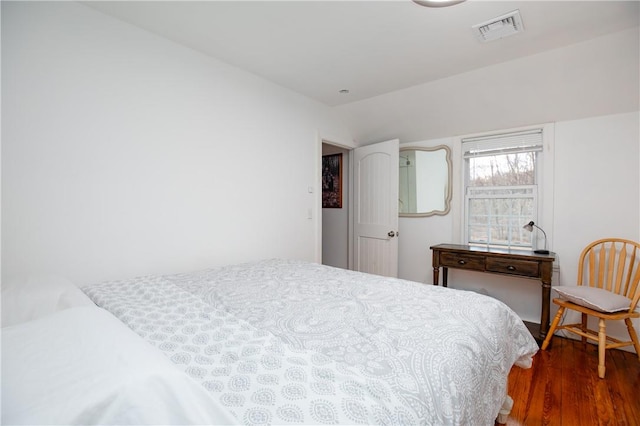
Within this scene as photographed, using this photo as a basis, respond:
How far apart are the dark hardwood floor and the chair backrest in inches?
21.4

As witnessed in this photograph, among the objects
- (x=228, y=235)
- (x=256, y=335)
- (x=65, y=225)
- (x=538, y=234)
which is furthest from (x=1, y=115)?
(x=538, y=234)

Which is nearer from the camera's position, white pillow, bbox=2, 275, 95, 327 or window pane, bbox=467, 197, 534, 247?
white pillow, bbox=2, 275, 95, 327

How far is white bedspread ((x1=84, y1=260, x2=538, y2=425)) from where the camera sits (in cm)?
71

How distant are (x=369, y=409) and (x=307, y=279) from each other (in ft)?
3.80

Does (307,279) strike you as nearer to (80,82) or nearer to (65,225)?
(65,225)

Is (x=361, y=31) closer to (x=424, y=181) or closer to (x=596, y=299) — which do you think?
(x=424, y=181)

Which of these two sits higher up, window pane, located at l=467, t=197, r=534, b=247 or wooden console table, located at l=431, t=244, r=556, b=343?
window pane, located at l=467, t=197, r=534, b=247

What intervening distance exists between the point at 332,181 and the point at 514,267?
256 cm

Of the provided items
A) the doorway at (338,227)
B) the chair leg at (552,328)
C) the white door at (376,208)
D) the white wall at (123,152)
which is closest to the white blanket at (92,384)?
the white wall at (123,152)

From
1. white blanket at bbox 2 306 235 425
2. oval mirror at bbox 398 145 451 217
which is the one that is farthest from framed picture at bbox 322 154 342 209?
white blanket at bbox 2 306 235 425

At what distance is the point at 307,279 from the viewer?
5.99 ft

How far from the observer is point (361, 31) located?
2018 mm

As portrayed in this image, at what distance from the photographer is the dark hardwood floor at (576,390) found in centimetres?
167

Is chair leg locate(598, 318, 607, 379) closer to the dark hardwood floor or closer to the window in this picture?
the dark hardwood floor
